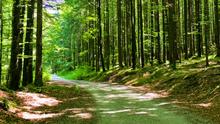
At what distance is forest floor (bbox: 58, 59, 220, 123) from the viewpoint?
16778 mm

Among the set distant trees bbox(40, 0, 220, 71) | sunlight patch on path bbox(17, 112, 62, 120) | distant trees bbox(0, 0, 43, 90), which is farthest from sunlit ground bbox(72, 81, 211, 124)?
distant trees bbox(40, 0, 220, 71)

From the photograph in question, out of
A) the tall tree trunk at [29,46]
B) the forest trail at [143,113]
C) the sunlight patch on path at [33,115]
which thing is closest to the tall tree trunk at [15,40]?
the tall tree trunk at [29,46]

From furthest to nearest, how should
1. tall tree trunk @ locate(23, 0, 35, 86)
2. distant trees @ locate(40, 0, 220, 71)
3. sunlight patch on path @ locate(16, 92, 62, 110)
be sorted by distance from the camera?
distant trees @ locate(40, 0, 220, 71) < tall tree trunk @ locate(23, 0, 35, 86) < sunlight patch on path @ locate(16, 92, 62, 110)

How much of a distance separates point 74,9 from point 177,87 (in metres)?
26.5

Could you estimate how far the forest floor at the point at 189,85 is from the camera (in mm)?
16778

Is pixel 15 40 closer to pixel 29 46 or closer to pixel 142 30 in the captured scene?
pixel 29 46

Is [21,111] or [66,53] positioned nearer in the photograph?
[21,111]

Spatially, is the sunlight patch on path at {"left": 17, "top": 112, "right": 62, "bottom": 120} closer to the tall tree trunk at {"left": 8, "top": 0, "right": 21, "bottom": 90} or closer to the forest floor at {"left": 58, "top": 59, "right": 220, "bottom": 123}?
the tall tree trunk at {"left": 8, "top": 0, "right": 21, "bottom": 90}

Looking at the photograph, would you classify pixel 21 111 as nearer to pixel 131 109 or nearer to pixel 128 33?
pixel 131 109

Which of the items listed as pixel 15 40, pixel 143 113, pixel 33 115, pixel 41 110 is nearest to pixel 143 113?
pixel 143 113

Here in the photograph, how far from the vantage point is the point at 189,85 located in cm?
2205

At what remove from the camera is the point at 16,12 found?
19.1 metres

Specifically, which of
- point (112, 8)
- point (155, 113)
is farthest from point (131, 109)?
point (112, 8)

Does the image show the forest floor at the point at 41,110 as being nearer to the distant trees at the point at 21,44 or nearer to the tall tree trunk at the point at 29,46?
the distant trees at the point at 21,44
